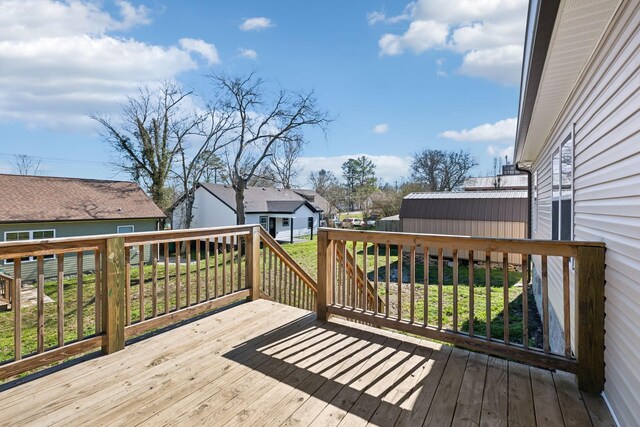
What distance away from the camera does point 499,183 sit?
22984mm

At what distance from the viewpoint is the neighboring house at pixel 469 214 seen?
41.1ft

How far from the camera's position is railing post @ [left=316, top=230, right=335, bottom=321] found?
11.6ft

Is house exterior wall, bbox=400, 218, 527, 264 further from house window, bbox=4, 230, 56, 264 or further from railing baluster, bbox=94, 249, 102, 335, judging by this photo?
house window, bbox=4, 230, 56, 264

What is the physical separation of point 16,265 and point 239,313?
2.11m

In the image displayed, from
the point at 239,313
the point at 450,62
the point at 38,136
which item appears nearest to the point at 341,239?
the point at 239,313

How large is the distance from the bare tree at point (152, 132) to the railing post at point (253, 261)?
17.1 m

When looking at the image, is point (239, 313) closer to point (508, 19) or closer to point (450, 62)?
point (508, 19)

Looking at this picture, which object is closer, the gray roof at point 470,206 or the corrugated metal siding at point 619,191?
the corrugated metal siding at point 619,191

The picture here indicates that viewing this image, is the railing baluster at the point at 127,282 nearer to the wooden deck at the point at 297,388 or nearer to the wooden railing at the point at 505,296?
the wooden deck at the point at 297,388

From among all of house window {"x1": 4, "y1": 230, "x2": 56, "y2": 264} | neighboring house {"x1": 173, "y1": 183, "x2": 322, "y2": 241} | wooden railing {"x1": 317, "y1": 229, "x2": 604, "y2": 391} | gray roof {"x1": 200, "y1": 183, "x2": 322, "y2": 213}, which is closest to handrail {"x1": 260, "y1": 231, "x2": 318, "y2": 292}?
wooden railing {"x1": 317, "y1": 229, "x2": 604, "y2": 391}

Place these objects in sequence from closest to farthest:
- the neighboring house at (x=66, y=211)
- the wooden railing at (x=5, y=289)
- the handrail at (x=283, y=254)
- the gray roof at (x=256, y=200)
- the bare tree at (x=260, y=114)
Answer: the handrail at (x=283, y=254)
the wooden railing at (x=5, y=289)
the neighboring house at (x=66, y=211)
the bare tree at (x=260, y=114)
the gray roof at (x=256, y=200)

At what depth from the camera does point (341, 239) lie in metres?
3.48

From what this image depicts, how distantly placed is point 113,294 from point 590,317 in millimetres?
3639

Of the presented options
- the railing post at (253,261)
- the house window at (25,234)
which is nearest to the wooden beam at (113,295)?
the railing post at (253,261)
